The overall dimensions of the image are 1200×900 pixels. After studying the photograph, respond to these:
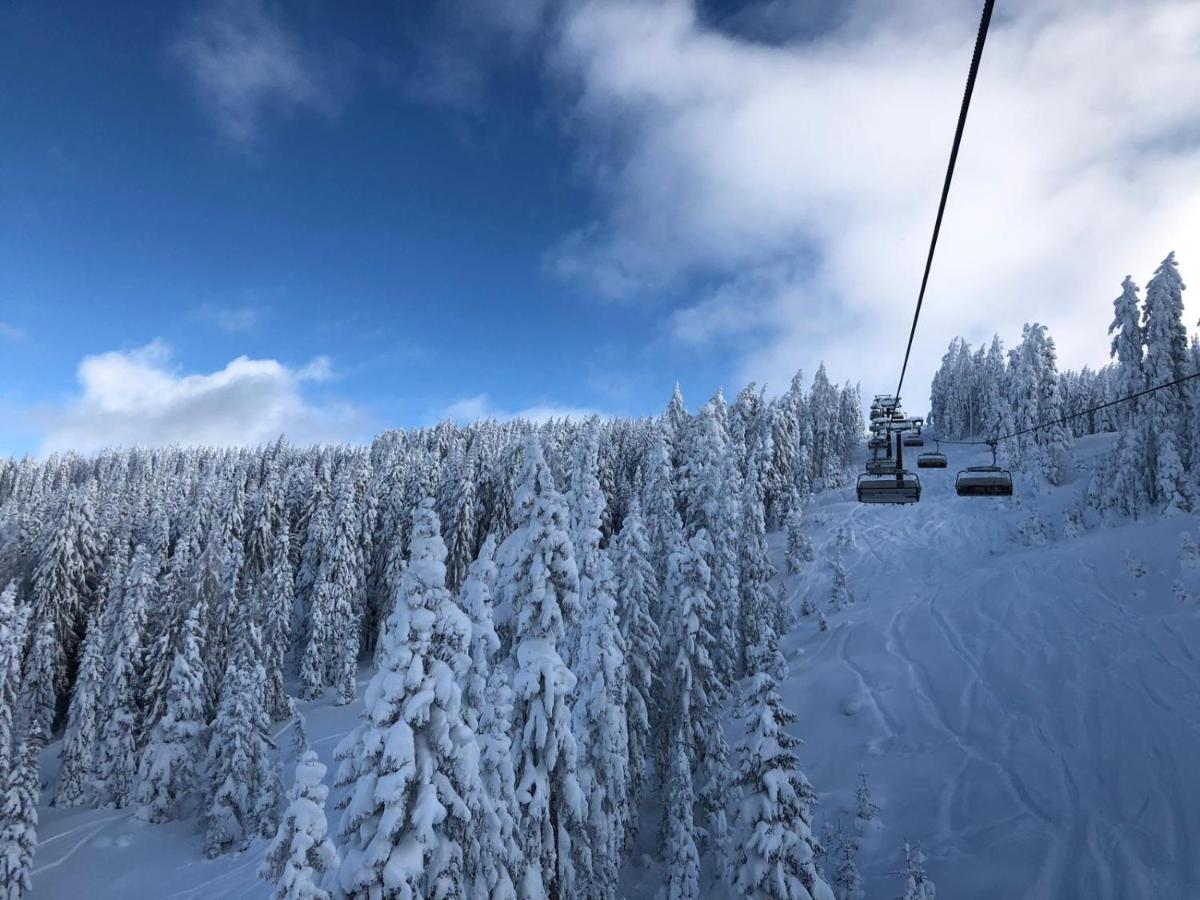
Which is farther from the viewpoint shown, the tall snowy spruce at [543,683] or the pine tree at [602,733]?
the pine tree at [602,733]

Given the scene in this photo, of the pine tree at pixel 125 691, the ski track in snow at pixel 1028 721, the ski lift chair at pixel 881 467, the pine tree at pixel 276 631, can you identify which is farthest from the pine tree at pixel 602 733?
the pine tree at pixel 125 691

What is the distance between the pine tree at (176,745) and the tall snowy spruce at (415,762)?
3023 centimetres

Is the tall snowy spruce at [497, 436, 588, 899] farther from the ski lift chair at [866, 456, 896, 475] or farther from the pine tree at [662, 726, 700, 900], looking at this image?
the ski lift chair at [866, 456, 896, 475]

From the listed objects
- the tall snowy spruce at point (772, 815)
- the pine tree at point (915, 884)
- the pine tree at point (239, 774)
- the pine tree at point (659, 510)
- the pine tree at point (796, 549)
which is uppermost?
the pine tree at point (659, 510)

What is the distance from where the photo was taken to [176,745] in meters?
33.6

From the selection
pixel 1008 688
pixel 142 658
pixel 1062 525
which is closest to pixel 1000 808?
pixel 1008 688

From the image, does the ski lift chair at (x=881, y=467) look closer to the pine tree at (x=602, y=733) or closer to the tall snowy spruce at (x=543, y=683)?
the pine tree at (x=602, y=733)

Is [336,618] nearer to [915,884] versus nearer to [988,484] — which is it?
[915,884]

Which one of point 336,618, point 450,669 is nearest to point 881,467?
point 450,669

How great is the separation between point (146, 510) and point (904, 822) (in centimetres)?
8130

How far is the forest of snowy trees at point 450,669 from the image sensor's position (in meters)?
11.1

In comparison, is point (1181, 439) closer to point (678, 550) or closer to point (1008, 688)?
point (1008, 688)

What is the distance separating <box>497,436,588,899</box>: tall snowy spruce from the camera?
14.5 meters

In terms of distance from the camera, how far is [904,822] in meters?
19.8
